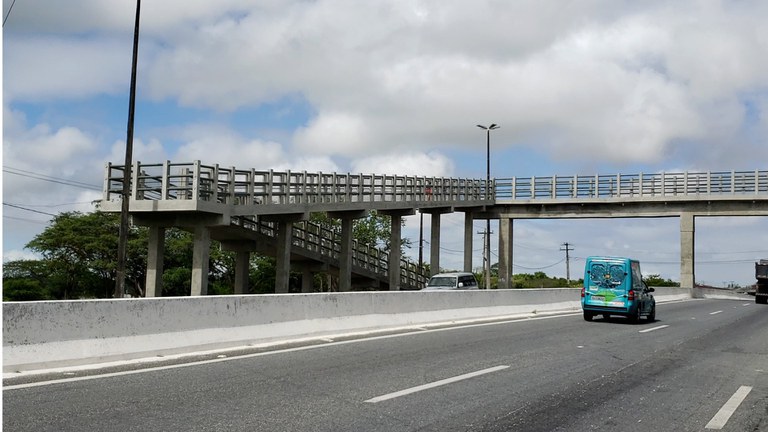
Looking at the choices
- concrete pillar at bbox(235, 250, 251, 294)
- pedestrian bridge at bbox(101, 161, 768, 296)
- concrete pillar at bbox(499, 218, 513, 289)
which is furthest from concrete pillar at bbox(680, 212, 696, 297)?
concrete pillar at bbox(235, 250, 251, 294)

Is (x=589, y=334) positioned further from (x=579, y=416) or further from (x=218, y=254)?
(x=218, y=254)

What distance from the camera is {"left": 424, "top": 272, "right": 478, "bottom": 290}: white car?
32.6 meters

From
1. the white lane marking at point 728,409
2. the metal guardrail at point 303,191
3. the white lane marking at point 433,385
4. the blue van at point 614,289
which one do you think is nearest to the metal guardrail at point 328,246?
the metal guardrail at point 303,191

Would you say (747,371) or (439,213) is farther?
(439,213)

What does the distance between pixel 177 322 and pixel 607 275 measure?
51.4ft

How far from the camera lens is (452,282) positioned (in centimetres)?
3266

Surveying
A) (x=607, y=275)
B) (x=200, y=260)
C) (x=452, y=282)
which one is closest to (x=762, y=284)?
(x=452, y=282)

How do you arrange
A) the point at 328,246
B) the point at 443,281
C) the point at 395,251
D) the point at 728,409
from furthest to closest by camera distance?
the point at 395,251 < the point at 328,246 < the point at 443,281 < the point at 728,409

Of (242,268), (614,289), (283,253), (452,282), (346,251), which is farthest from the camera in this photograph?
(346,251)

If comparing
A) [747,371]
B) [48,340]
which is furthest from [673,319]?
[48,340]

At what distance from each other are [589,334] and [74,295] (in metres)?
52.9

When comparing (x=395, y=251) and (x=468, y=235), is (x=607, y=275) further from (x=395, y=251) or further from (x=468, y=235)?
(x=468, y=235)

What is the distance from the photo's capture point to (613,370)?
1255cm

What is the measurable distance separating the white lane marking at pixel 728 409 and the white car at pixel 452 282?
21.5 metres
